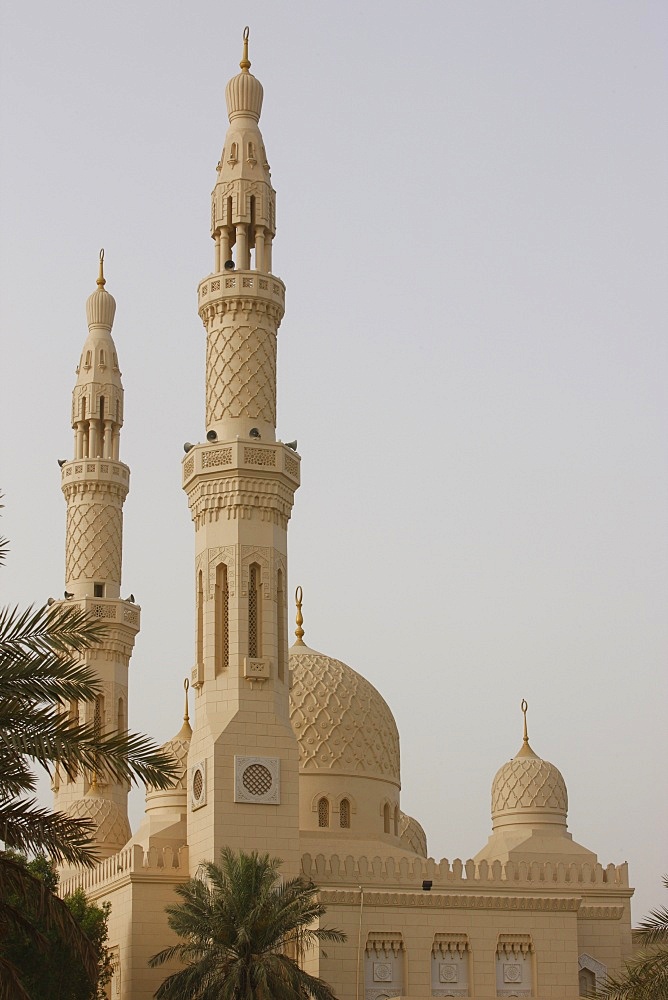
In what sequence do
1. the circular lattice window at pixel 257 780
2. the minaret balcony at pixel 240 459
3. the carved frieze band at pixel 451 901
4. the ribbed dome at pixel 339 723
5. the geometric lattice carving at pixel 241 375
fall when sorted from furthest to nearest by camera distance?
the ribbed dome at pixel 339 723, the geometric lattice carving at pixel 241 375, the minaret balcony at pixel 240 459, the circular lattice window at pixel 257 780, the carved frieze band at pixel 451 901

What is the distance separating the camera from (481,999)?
90.0ft

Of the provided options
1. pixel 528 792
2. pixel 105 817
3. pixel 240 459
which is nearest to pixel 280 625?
pixel 240 459

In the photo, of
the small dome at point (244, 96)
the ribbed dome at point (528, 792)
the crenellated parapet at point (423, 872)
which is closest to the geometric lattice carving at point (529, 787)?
the ribbed dome at point (528, 792)

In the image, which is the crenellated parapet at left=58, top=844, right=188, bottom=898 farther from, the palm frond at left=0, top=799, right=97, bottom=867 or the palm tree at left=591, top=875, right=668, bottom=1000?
the palm frond at left=0, top=799, right=97, bottom=867

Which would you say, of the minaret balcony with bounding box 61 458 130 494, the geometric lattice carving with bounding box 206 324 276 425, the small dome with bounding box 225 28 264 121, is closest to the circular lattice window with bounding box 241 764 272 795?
the geometric lattice carving with bounding box 206 324 276 425

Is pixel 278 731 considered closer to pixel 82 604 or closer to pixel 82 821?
pixel 82 604

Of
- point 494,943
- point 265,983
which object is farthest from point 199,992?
point 494,943

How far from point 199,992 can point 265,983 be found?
1940 mm

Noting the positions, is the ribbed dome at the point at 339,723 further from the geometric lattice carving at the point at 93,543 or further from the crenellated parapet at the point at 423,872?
the geometric lattice carving at the point at 93,543

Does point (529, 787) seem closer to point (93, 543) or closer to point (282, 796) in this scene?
point (282, 796)

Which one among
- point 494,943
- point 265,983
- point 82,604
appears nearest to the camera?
point 265,983

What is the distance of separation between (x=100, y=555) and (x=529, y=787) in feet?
36.3

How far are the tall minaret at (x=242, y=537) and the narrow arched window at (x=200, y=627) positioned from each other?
2 cm

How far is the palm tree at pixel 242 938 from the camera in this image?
74.0 ft
